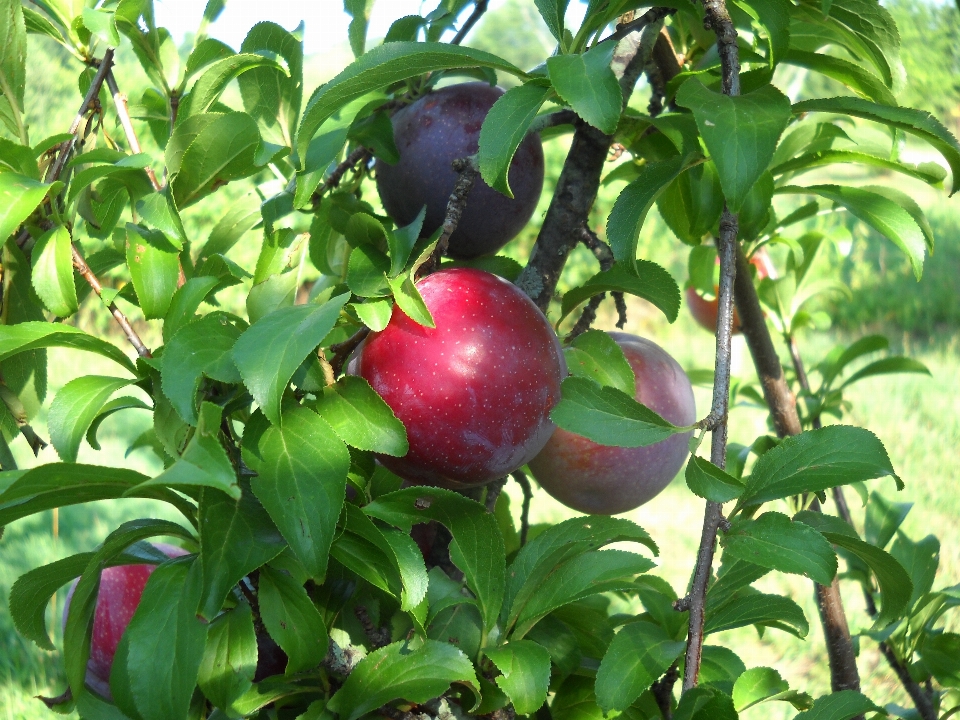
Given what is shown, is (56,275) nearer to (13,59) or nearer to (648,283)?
(13,59)

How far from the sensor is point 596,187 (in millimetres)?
553

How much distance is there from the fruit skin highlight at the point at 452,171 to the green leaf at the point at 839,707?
336 mm

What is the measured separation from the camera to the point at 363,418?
1.38 feet

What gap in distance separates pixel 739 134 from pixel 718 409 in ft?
0.41

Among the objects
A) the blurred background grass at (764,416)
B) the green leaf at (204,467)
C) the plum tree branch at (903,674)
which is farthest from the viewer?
the blurred background grass at (764,416)

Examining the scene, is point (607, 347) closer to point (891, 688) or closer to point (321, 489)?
point (321, 489)

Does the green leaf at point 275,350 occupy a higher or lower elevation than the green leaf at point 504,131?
lower

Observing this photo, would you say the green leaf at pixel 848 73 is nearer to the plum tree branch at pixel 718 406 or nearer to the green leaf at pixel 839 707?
the plum tree branch at pixel 718 406

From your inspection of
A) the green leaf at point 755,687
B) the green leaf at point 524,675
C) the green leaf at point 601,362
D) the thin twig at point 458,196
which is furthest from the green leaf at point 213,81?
the green leaf at point 755,687

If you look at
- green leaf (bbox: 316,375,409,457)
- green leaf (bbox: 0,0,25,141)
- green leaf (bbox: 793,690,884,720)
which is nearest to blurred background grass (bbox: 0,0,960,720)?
green leaf (bbox: 0,0,25,141)

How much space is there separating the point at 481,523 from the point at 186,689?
0.16 metres

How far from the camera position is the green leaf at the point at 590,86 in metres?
0.39

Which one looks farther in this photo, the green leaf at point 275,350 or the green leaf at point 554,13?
→ the green leaf at point 554,13

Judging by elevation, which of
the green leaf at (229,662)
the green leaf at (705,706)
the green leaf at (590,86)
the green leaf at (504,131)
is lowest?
the green leaf at (229,662)
